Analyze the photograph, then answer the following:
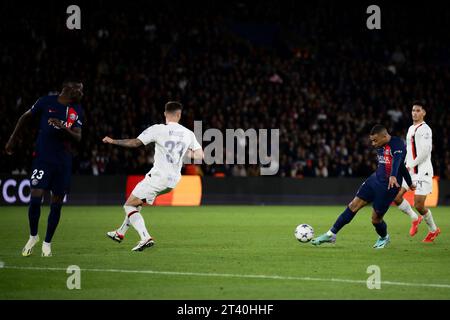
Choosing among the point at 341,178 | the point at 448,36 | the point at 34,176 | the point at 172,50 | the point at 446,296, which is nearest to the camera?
the point at 446,296

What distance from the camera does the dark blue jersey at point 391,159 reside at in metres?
13.4

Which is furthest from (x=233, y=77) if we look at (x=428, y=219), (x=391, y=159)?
(x=391, y=159)

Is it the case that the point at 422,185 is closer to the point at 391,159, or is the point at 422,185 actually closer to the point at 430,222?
the point at 430,222

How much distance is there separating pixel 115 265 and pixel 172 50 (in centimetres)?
2436

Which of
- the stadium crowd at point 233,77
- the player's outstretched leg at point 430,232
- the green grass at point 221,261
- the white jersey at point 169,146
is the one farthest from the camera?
the stadium crowd at point 233,77

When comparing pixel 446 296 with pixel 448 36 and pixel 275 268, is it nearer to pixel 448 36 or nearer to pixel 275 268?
pixel 275 268

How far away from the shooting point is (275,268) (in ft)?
36.0

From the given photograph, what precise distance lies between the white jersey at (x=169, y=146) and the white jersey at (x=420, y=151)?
15.3 ft

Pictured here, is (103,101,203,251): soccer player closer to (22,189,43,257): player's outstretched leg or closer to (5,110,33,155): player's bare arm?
(22,189,43,257): player's outstretched leg

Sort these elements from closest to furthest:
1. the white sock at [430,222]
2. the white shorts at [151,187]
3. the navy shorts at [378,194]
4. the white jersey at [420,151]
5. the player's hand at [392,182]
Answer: the white shorts at [151,187] → the player's hand at [392,182] → the navy shorts at [378,194] → the white sock at [430,222] → the white jersey at [420,151]

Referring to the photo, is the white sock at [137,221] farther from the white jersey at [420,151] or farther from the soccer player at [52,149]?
the white jersey at [420,151]

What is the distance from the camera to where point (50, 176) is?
1198 centimetres

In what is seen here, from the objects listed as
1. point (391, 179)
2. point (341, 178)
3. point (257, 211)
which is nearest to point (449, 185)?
point (341, 178)

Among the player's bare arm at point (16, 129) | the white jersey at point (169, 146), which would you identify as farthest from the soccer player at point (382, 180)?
the player's bare arm at point (16, 129)
